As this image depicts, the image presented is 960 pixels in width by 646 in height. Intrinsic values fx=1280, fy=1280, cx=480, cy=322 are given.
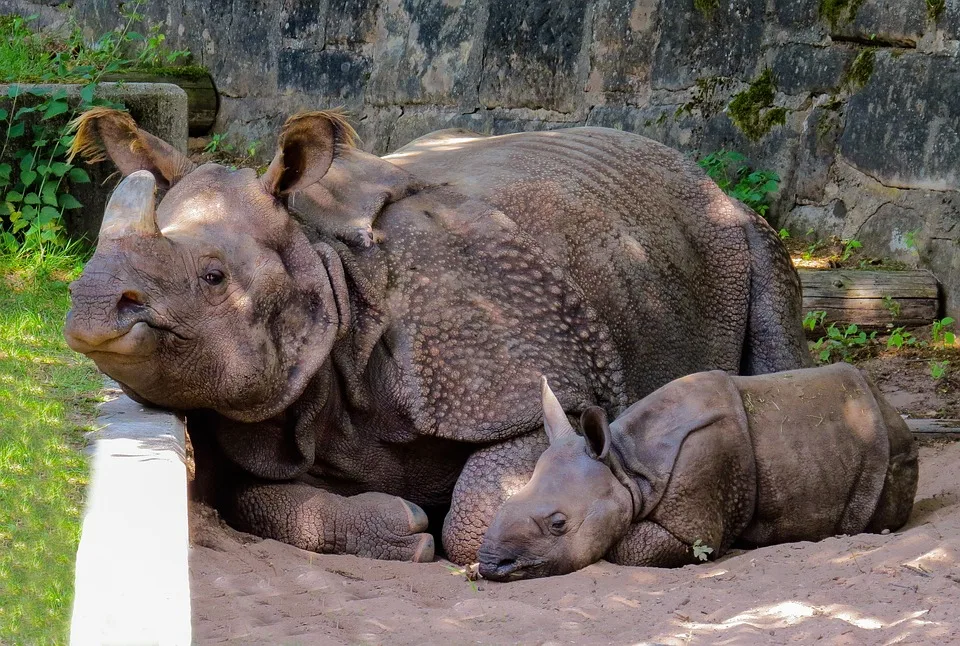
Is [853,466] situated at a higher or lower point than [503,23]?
lower

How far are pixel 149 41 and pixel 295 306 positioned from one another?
6.80 meters

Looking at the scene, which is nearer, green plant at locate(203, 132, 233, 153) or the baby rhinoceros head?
the baby rhinoceros head

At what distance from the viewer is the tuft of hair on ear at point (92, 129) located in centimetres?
486

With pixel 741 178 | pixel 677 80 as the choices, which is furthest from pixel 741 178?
pixel 677 80

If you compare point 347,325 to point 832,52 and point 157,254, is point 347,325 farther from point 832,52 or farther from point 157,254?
point 832,52

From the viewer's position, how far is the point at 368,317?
4883mm

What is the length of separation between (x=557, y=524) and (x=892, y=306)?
3.23 m

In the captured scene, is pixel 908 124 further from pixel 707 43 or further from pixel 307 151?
pixel 307 151

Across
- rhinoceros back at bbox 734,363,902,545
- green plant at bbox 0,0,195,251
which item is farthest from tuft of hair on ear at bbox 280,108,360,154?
green plant at bbox 0,0,195,251

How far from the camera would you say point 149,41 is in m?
10.7

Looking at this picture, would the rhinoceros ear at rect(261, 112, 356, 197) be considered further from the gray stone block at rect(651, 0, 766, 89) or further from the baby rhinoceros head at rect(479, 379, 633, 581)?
the gray stone block at rect(651, 0, 766, 89)

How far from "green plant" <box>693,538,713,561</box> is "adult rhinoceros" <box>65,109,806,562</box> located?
69 centimetres

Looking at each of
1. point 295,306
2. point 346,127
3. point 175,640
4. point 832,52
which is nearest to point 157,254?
point 295,306

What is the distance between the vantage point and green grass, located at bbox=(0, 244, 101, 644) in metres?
3.40
